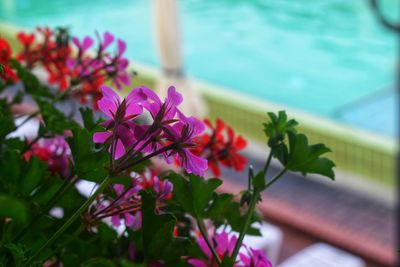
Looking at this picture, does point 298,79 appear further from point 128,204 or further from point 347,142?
point 128,204

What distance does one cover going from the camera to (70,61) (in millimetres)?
718

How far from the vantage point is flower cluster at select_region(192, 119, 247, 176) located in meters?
0.57

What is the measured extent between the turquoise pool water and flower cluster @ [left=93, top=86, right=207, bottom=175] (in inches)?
228

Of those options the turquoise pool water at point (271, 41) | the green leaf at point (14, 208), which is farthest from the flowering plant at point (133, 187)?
the turquoise pool water at point (271, 41)

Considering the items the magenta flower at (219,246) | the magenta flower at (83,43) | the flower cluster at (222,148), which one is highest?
the magenta flower at (83,43)

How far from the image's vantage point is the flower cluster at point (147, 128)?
37cm

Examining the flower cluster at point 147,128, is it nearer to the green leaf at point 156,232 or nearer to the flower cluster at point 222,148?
the green leaf at point 156,232

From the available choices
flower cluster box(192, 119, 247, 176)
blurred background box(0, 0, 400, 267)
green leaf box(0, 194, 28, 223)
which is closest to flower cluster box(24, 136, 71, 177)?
flower cluster box(192, 119, 247, 176)

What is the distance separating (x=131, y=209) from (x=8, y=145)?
0.15 metres

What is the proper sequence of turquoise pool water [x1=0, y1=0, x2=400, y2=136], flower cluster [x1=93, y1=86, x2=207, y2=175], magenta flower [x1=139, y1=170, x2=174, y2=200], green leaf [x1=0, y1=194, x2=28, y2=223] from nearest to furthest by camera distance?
green leaf [x1=0, y1=194, x2=28, y2=223]
flower cluster [x1=93, y1=86, x2=207, y2=175]
magenta flower [x1=139, y1=170, x2=174, y2=200]
turquoise pool water [x1=0, y1=0, x2=400, y2=136]

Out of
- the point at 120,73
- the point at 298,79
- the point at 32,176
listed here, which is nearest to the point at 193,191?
the point at 32,176

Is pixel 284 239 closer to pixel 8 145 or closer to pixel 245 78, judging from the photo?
pixel 8 145

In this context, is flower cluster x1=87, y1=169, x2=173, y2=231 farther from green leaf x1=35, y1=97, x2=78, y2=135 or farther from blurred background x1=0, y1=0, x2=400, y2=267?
blurred background x1=0, y1=0, x2=400, y2=267

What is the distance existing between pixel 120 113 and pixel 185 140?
0.04m
